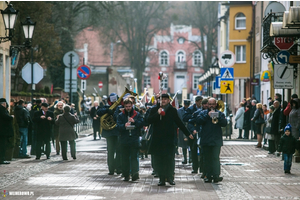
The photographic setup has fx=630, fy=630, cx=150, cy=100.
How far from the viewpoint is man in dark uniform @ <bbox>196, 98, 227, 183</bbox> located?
40.3ft

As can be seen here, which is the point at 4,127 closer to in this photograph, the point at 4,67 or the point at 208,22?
the point at 4,67

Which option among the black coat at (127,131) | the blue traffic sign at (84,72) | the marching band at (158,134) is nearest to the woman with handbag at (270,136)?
the marching band at (158,134)

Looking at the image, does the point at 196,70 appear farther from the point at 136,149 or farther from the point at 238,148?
the point at 136,149

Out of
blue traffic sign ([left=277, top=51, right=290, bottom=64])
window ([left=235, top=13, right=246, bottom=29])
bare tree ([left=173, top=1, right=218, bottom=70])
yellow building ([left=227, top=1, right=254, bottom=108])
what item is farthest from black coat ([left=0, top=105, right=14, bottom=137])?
bare tree ([left=173, top=1, right=218, bottom=70])

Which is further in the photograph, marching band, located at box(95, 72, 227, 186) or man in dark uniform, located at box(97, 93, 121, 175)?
man in dark uniform, located at box(97, 93, 121, 175)

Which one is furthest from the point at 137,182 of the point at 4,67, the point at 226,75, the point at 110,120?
the point at 4,67

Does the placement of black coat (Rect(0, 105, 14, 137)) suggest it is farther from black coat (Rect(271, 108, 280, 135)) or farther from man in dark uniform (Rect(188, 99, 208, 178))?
black coat (Rect(271, 108, 280, 135))

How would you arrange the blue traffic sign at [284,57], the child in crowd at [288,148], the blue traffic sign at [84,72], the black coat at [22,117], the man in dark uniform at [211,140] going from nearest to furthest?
the man in dark uniform at [211,140]
the child in crowd at [288,148]
the black coat at [22,117]
the blue traffic sign at [284,57]
the blue traffic sign at [84,72]

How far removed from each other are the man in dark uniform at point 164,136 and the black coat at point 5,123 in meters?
5.57

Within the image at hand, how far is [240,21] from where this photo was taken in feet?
166

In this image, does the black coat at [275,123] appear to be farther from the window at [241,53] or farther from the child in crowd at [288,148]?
the window at [241,53]

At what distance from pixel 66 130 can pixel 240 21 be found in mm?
34954

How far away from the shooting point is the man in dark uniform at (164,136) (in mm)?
11727

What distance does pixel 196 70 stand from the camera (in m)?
97.8
